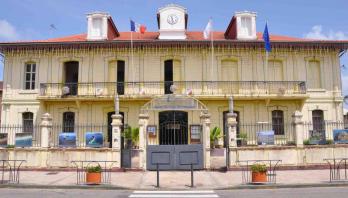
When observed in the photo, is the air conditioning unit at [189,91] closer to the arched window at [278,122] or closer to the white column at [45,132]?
the arched window at [278,122]

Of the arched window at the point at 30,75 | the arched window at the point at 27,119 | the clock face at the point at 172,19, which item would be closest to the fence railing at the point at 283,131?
the clock face at the point at 172,19

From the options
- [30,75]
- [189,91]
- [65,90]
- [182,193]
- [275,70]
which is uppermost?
[275,70]

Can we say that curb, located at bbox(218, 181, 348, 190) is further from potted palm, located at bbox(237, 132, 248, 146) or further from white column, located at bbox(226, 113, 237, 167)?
potted palm, located at bbox(237, 132, 248, 146)

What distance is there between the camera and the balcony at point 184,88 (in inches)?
864

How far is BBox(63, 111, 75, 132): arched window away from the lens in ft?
73.9

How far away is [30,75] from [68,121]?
3954 mm

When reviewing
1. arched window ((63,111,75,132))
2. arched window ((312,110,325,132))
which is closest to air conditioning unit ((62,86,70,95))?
arched window ((63,111,75,132))

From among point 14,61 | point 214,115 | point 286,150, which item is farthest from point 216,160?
point 14,61

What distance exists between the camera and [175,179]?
14.4 m

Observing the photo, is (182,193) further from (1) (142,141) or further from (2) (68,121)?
(2) (68,121)

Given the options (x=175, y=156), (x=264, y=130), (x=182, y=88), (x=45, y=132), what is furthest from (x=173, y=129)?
(x=45, y=132)

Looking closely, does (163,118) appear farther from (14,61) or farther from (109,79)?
(14,61)

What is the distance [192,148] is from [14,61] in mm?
13640

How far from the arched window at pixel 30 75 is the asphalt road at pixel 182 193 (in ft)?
39.4
